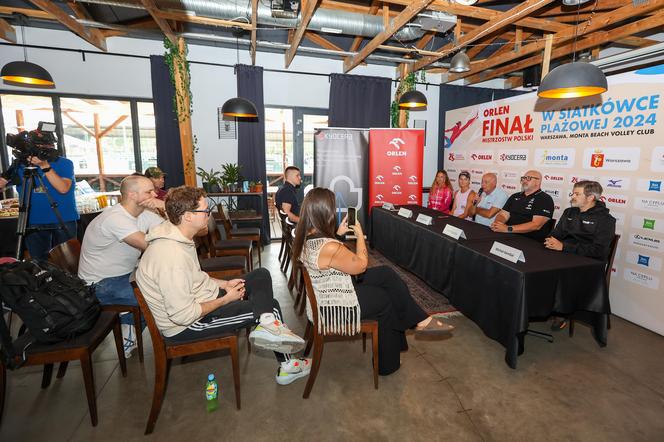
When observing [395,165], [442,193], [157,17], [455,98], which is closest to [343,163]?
[395,165]

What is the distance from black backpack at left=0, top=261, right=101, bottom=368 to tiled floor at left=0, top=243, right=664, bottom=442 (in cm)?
52

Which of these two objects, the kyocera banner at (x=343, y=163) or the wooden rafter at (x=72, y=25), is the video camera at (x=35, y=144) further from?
the kyocera banner at (x=343, y=163)

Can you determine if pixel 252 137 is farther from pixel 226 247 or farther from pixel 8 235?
pixel 8 235

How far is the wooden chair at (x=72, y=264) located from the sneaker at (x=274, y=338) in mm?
968

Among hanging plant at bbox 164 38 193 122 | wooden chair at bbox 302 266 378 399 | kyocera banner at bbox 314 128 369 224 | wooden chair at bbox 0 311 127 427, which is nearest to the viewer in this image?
wooden chair at bbox 0 311 127 427

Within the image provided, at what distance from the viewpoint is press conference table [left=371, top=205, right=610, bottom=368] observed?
2.13 meters

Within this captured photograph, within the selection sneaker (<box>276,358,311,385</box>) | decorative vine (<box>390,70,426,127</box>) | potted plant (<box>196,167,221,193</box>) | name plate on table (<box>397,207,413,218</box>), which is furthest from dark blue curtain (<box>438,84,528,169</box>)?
sneaker (<box>276,358,311,385</box>)

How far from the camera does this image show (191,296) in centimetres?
165

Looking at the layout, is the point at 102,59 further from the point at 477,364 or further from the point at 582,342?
the point at 582,342

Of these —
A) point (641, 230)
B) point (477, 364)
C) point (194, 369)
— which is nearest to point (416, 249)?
point (477, 364)

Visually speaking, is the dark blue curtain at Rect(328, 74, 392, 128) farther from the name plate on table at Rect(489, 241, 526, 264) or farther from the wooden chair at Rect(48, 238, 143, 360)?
the wooden chair at Rect(48, 238, 143, 360)

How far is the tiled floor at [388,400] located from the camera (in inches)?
68.4

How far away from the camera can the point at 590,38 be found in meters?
4.31

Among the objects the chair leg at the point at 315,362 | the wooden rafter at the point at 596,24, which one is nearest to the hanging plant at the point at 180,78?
the chair leg at the point at 315,362
